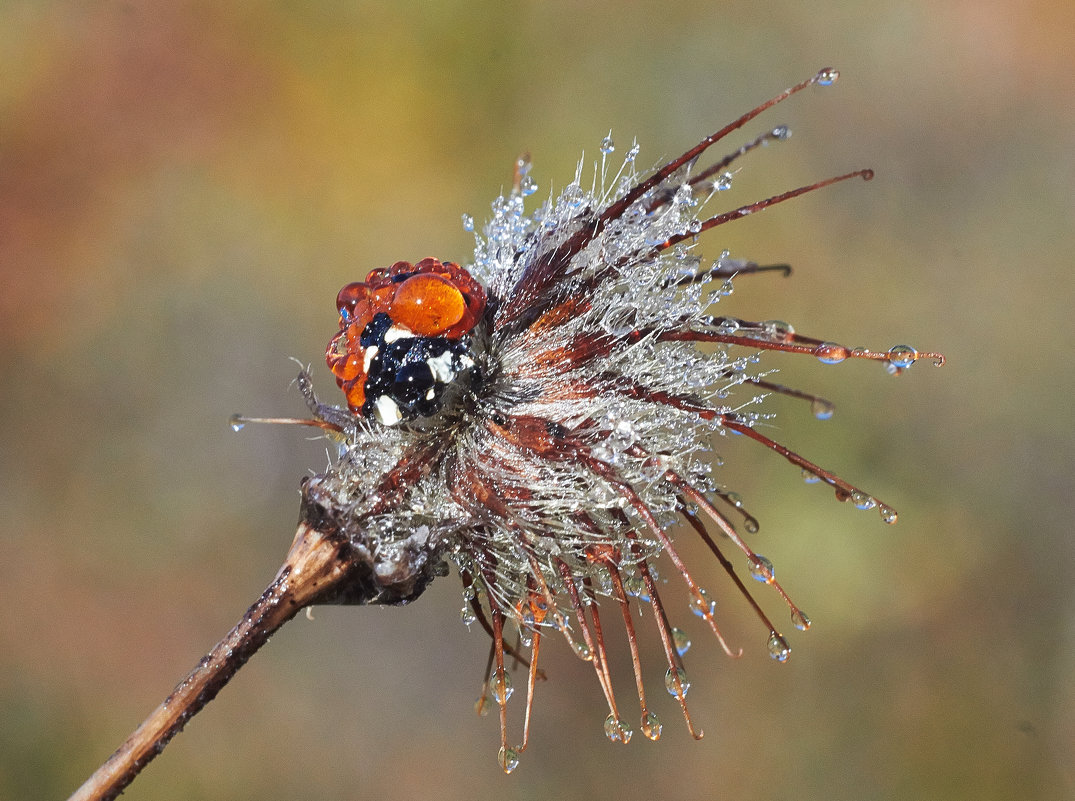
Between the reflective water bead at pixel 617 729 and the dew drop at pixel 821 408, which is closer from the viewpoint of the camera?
the reflective water bead at pixel 617 729

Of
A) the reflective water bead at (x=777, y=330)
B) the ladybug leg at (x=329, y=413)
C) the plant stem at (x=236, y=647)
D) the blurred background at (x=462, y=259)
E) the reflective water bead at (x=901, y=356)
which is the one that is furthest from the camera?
the blurred background at (x=462, y=259)

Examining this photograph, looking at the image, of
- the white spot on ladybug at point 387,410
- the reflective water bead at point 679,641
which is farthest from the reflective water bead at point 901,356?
the white spot on ladybug at point 387,410

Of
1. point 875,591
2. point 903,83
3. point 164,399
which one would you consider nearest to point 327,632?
point 164,399

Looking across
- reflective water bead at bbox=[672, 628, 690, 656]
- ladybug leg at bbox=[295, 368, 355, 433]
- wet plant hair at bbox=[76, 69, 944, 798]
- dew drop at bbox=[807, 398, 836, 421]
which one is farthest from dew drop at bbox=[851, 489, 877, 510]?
ladybug leg at bbox=[295, 368, 355, 433]

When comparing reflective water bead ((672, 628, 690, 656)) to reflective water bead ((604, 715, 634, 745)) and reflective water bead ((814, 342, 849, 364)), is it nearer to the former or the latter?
reflective water bead ((604, 715, 634, 745))

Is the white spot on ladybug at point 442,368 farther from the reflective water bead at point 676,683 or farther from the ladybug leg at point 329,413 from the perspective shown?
the reflective water bead at point 676,683

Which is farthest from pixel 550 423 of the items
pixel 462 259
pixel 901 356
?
pixel 462 259
